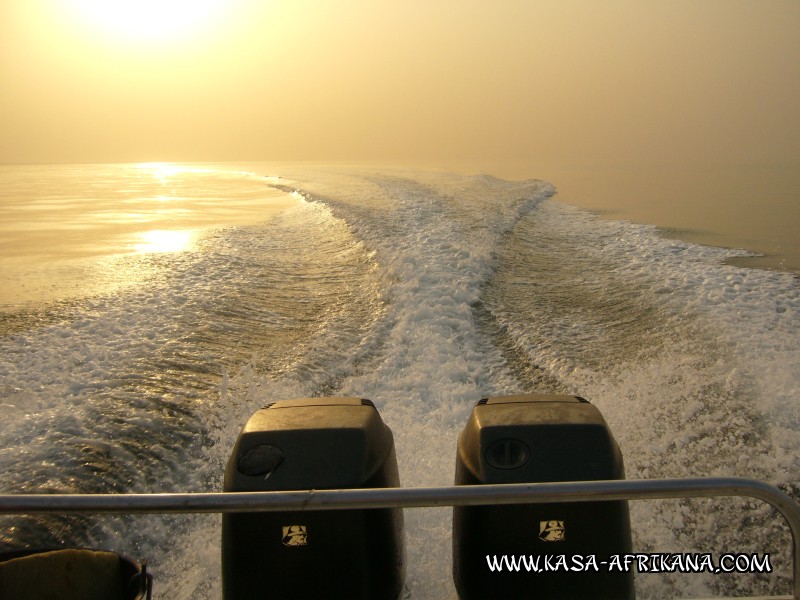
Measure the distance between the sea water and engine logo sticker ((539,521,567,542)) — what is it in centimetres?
69

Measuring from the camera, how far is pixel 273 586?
5.95ft

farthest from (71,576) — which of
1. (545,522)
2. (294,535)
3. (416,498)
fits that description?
(545,522)

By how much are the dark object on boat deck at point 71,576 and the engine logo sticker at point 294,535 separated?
352 millimetres

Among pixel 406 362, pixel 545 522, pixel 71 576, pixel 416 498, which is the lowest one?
pixel 406 362

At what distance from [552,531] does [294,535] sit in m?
0.71

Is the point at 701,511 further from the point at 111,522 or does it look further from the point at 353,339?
the point at 353,339

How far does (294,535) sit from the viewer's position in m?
1.78

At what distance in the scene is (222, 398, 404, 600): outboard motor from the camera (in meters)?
1.80

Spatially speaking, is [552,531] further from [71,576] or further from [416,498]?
[71,576]

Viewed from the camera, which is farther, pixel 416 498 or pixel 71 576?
pixel 71 576

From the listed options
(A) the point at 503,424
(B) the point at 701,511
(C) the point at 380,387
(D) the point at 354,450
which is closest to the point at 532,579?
(A) the point at 503,424

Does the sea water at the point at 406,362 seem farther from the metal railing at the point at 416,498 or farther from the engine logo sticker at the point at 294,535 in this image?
the metal railing at the point at 416,498

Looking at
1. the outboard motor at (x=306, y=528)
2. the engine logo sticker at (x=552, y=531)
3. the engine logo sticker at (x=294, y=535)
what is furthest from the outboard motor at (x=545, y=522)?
the engine logo sticker at (x=294, y=535)

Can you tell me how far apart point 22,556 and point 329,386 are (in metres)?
2.48
